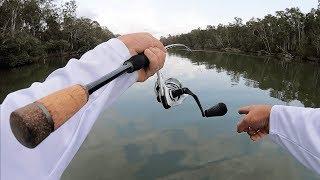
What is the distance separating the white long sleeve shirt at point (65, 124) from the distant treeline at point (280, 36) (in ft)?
163

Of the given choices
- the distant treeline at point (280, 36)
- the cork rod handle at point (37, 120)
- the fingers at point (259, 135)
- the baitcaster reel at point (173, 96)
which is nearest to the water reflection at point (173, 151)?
the fingers at point (259, 135)

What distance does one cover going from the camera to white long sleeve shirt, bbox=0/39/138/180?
0.91 metres

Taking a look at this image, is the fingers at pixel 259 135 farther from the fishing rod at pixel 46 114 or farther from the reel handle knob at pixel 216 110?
the fishing rod at pixel 46 114

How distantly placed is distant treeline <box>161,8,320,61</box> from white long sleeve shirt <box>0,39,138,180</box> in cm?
4978

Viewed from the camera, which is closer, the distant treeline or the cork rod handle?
the cork rod handle

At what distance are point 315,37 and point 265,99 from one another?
35389 mm

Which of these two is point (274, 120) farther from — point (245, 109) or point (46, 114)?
point (46, 114)

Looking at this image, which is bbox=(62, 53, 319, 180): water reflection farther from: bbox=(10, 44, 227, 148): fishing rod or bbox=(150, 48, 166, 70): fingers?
bbox=(10, 44, 227, 148): fishing rod

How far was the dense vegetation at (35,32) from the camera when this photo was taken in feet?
115

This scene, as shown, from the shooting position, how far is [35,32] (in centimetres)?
5894

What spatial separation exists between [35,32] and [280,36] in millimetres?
41481

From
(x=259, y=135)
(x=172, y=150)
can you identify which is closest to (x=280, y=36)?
(x=172, y=150)

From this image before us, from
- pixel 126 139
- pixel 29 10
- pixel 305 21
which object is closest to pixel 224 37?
pixel 305 21

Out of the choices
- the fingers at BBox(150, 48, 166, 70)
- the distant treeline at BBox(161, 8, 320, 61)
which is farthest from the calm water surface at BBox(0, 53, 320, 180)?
the distant treeline at BBox(161, 8, 320, 61)
